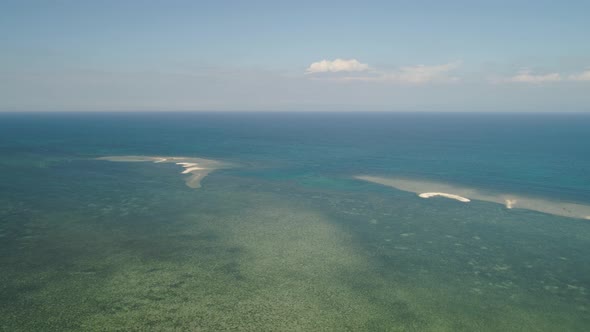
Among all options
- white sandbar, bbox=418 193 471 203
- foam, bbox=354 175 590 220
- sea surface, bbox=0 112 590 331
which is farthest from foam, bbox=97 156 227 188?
white sandbar, bbox=418 193 471 203

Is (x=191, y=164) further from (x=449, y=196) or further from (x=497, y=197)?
(x=497, y=197)

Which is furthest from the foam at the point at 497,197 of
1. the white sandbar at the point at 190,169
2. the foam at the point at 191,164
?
the white sandbar at the point at 190,169

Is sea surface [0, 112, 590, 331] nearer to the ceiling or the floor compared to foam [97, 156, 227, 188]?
nearer to the floor

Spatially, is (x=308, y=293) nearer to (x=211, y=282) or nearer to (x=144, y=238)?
(x=211, y=282)

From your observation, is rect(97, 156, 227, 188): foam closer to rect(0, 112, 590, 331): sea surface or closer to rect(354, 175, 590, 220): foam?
rect(0, 112, 590, 331): sea surface

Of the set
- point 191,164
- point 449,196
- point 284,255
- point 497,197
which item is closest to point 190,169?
point 191,164

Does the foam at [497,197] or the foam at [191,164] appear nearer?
the foam at [497,197]

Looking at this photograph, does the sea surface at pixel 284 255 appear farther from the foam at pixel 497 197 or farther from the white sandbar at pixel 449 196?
the white sandbar at pixel 449 196
